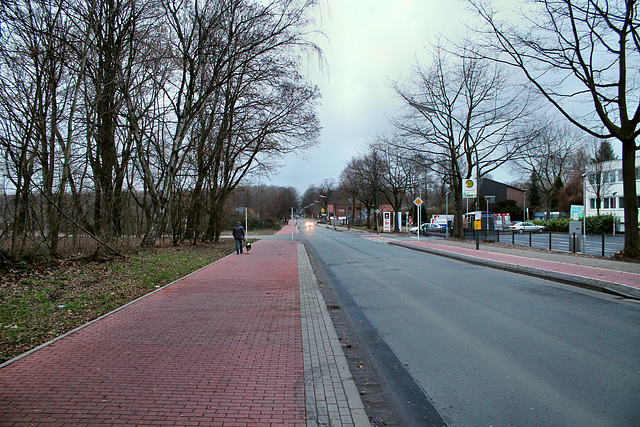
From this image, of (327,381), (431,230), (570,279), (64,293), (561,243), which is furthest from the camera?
(431,230)

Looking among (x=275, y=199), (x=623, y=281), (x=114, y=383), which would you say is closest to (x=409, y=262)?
(x=623, y=281)

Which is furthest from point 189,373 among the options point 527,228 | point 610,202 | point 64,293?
point 610,202

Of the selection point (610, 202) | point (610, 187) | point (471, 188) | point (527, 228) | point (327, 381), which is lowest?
point (327, 381)

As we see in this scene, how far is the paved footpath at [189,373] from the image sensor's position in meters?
3.35

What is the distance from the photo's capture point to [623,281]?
975cm

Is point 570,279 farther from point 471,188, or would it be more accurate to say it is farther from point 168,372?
point 471,188

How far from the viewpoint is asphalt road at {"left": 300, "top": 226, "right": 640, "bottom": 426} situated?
366 cm

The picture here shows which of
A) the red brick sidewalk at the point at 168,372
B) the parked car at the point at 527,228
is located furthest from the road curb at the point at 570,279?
the parked car at the point at 527,228

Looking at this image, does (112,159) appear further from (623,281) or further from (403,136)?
(403,136)

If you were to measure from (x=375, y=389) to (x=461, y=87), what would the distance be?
1115 inches

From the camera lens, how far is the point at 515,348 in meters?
5.31

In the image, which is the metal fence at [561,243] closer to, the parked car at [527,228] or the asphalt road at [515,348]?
the asphalt road at [515,348]

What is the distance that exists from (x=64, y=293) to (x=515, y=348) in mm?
8440

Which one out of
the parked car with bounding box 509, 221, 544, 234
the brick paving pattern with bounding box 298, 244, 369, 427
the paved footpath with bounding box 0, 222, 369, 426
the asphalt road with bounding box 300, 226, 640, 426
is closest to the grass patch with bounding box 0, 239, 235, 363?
the paved footpath with bounding box 0, 222, 369, 426
